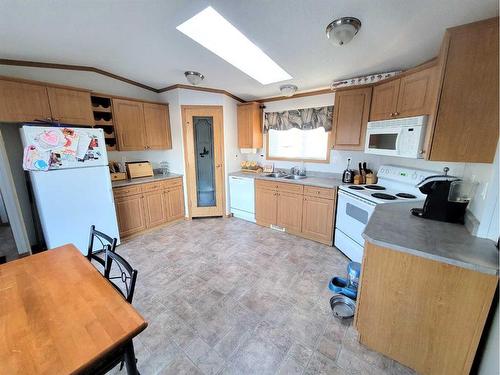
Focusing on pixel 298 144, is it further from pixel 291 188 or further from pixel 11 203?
pixel 11 203

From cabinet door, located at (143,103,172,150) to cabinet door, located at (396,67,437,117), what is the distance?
3.47 m

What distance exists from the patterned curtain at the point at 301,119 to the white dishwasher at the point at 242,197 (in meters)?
1.12

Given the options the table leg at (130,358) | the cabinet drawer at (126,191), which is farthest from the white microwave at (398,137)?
the cabinet drawer at (126,191)

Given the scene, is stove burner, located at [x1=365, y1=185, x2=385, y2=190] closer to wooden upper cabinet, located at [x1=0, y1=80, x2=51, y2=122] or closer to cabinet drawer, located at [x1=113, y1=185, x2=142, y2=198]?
cabinet drawer, located at [x1=113, y1=185, x2=142, y2=198]

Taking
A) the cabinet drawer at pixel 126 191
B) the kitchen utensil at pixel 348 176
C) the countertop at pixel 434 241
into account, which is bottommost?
the cabinet drawer at pixel 126 191

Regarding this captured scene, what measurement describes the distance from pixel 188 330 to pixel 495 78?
2.68 metres

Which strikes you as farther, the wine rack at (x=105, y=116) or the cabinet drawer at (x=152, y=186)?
the cabinet drawer at (x=152, y=186)

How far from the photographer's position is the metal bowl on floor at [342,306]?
5.73 feet

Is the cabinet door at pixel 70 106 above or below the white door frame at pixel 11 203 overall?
above

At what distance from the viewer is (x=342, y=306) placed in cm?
183

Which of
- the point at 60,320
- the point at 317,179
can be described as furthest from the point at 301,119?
the point at 60,320

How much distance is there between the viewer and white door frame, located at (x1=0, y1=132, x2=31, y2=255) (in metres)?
2.11

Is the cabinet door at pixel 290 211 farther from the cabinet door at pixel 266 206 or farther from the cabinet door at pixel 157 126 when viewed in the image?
the cabinet door at pixel 157 126

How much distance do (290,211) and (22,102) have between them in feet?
11.6
